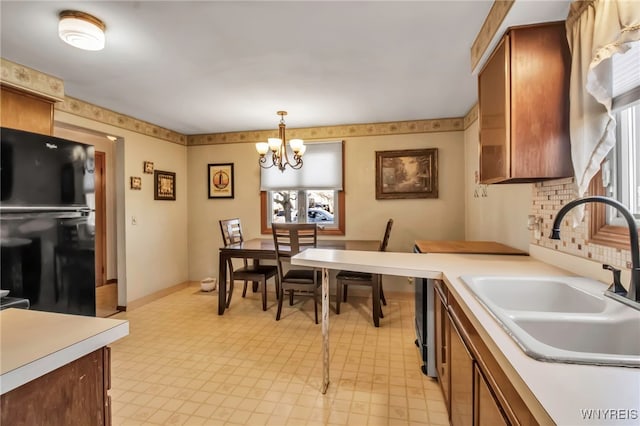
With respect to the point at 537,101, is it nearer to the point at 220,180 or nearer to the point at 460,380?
the point at 460,380

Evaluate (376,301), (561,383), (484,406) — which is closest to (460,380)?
(484,406)

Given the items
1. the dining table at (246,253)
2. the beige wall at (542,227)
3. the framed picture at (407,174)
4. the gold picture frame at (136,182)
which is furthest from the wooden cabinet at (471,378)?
the gold picture frame at (136,182)

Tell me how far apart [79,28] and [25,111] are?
3.47 feet

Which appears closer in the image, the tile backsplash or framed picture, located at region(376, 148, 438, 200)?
the tile backsplash

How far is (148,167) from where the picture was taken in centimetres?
379

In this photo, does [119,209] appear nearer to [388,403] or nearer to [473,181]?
[388,403]

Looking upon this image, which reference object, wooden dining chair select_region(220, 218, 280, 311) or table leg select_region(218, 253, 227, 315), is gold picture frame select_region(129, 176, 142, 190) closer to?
wooden dining chair select_region(220, 218, 280, 311)

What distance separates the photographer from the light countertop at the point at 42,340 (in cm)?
64

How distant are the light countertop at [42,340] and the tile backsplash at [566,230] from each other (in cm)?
182

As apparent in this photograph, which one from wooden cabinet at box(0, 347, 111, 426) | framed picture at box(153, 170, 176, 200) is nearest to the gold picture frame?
framed picture at box(153, 170, 176, 200)

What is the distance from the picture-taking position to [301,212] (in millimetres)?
4184

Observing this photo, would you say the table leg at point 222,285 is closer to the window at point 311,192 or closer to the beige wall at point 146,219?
the window at point 311,192

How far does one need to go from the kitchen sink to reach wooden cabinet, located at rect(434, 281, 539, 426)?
4.4 inches

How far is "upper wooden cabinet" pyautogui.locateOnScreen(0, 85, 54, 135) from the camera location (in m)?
2.07
